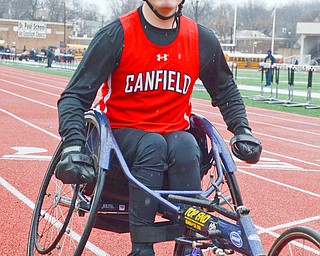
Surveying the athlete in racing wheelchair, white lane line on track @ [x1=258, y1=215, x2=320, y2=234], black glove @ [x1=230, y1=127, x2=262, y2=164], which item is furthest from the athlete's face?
white lane line on track @ [x1=258, y1=215, x2=320, y2=234]

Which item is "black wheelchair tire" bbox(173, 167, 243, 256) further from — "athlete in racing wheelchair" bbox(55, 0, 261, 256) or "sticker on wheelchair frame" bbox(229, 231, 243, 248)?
"sticker on wheelchair frame" bbox(229, 231, 243, 248)

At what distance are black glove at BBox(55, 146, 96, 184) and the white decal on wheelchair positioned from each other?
4985mm

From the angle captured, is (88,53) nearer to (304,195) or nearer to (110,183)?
(110,183)

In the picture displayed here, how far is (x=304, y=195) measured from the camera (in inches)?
253

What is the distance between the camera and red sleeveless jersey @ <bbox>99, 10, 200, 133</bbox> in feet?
10.5

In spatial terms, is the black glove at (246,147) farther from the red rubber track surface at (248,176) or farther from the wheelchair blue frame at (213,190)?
the red rubber track surface at (248,176)

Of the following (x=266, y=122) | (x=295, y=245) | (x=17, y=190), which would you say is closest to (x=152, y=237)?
(x=295, y=245)

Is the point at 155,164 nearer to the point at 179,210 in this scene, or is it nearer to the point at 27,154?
the point at 179,210

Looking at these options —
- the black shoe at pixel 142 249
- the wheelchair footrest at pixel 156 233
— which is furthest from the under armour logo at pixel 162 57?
the black shoe at pixel 142 249

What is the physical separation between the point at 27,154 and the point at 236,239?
5838mm

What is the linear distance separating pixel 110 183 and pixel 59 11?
103398mm

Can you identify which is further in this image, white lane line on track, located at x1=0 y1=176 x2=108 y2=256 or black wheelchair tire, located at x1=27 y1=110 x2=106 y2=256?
white lane line on track, located at x1=0 y1=176 x2=108 y2=256

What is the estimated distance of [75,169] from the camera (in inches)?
112

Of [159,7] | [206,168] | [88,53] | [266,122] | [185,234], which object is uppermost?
[159,7]
